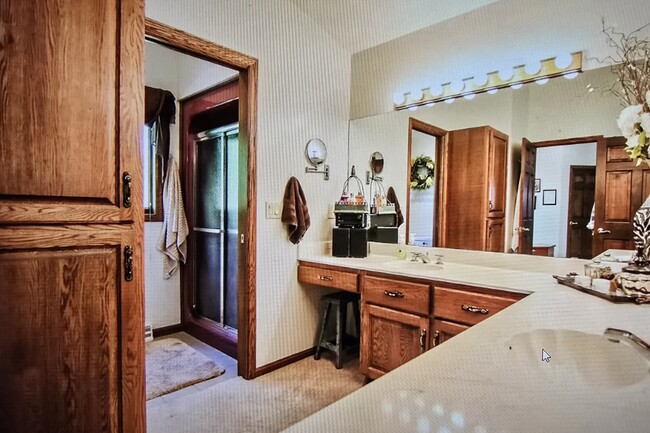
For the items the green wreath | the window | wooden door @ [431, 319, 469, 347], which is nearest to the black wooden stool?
wooden door @ [431, 319, 469, 347]

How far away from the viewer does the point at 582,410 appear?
0.52 meters

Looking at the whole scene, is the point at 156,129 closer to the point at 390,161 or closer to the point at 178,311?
the point at 178,311

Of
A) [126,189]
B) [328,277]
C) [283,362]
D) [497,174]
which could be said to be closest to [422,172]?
[497,174]

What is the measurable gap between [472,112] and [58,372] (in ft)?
8.61

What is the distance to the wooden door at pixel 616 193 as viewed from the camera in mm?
1871

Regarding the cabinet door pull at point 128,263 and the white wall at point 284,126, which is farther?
the white wall at point 284,126

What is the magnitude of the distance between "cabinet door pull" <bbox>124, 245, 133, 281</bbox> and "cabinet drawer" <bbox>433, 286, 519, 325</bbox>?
153 centimetres

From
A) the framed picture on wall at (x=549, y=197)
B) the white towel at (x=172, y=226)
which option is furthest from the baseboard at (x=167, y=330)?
the framed picture on wall at (x=549, y=197)

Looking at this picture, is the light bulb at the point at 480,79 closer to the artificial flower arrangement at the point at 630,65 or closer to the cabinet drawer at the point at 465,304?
the artificial flower arrangement at the point at 630,65

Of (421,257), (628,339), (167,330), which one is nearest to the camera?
(628,339)

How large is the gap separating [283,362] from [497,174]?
2015 mm

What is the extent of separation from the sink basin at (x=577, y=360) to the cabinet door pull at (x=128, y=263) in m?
1.24

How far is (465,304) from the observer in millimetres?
1928

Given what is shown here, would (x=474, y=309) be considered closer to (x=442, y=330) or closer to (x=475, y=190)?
(x=442, y=330)
